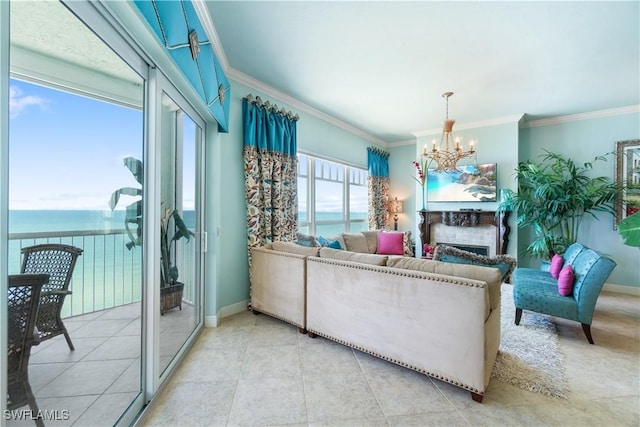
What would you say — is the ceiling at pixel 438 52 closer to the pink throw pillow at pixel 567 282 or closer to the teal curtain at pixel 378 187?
the teal curtain at pixel 378 187

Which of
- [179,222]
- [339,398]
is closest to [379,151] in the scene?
[179,222]

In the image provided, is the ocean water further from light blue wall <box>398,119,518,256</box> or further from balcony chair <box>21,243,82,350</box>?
light blue wall <box>398,119,518,256</box>

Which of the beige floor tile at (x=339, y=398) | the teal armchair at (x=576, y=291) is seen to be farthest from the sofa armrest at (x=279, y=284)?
the teal armchair at (x=576, y=291)

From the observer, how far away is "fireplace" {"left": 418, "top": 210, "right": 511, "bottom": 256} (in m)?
4.39

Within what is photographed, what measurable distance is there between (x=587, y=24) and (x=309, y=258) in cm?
310

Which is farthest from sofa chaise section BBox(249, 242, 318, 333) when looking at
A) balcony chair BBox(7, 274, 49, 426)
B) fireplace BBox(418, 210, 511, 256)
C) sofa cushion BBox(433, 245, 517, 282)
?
fireplace BBox(418, 210, 511, 256)

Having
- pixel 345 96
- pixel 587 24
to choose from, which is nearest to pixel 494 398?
pixel 587 24

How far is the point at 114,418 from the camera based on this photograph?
54.2 inches

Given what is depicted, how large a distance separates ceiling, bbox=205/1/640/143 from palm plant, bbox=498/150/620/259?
0.95 metres

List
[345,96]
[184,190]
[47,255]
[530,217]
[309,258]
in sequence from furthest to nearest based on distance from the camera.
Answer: [530,217] < [345,96] < [309,258] < [184,190] < [47,255]

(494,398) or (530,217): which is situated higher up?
(530,217)

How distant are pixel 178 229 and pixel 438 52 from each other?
9.66 feet

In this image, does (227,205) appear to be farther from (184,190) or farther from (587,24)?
(587,24)

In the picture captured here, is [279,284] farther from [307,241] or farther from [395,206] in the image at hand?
[395,206]
